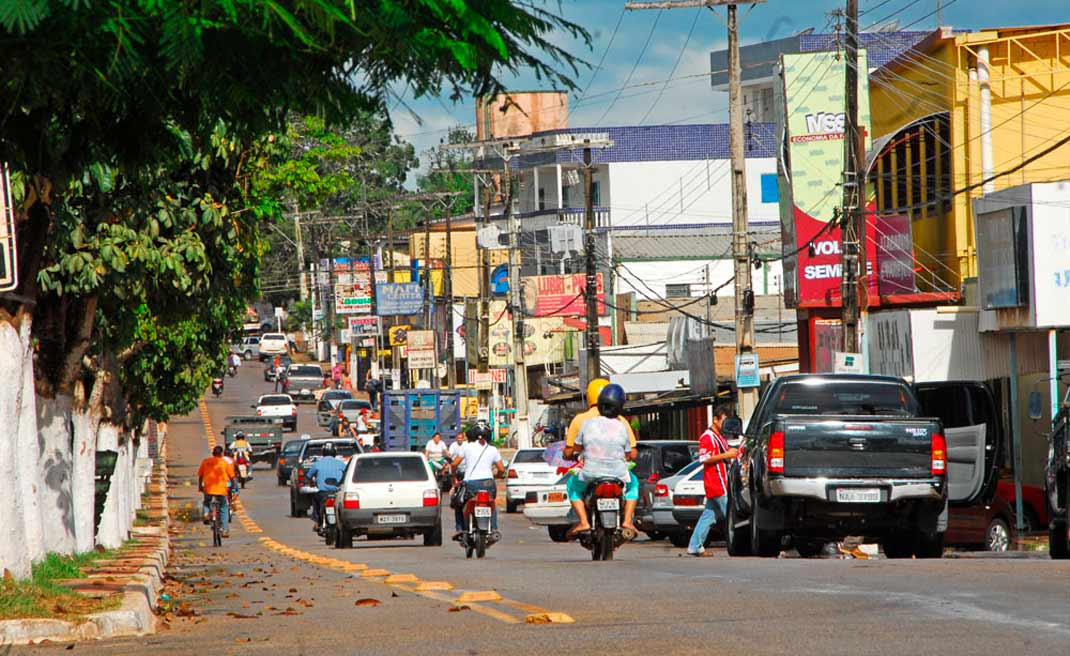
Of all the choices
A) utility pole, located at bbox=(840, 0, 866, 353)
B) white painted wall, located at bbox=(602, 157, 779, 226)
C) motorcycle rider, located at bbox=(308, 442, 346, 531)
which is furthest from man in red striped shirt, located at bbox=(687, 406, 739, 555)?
white painted wall, located at bbox=(602, 157, 779, 226)

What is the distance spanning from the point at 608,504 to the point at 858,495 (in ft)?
9.26

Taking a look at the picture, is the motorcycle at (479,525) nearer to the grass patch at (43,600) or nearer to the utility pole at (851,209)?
the grass patch at (43,600)

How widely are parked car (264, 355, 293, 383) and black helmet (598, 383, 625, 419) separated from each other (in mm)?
76703

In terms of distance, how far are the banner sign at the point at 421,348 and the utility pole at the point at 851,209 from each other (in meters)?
43.3

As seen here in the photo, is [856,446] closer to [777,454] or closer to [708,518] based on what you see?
[777,454]

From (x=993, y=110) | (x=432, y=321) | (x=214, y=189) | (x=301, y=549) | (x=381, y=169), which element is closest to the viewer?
(x=214, y=189)

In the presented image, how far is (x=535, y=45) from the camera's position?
762 cm

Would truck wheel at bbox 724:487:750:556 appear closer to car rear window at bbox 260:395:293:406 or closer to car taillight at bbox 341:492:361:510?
car taillight at bbox 341:492:361:510

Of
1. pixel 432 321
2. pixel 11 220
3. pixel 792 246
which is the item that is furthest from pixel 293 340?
pixel 11 220

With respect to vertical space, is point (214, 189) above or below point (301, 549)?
above

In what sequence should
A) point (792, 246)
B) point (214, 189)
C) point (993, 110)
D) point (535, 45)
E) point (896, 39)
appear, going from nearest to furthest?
point (535, 45) < point (214, 189) < point (993, 110) < point (792, 246) < point (896, 39)

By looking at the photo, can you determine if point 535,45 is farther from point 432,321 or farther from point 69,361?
point 432,321

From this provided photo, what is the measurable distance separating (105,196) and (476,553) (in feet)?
23.9

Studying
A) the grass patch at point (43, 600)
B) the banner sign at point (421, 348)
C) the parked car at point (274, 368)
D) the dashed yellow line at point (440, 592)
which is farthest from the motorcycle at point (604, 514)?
the parked car at point (274, 368)
